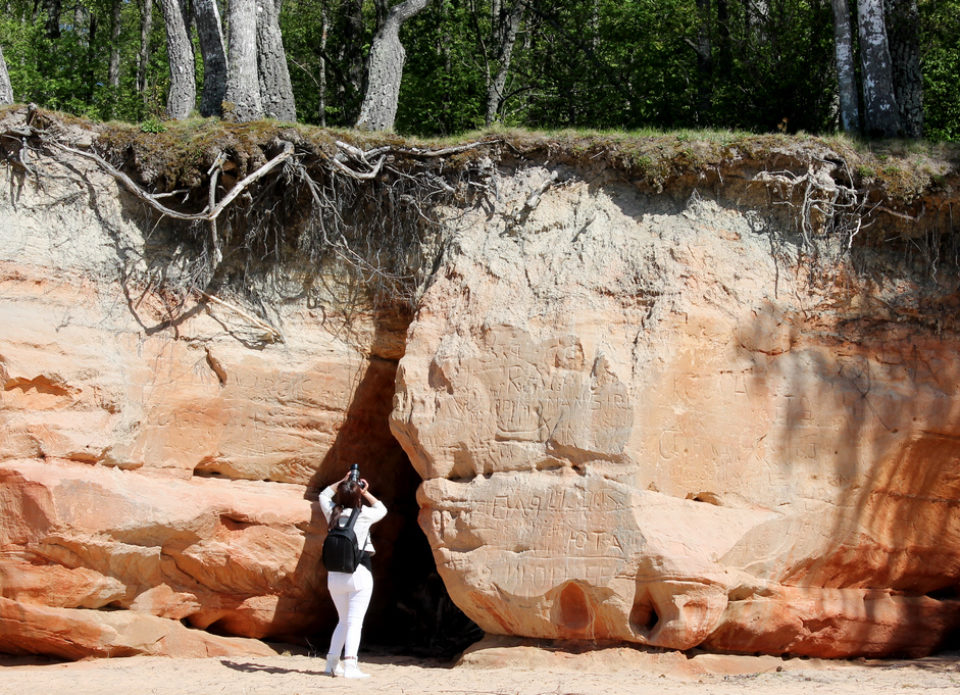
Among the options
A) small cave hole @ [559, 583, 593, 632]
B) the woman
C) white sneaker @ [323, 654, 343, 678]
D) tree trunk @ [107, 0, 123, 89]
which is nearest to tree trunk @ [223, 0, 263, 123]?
the woman

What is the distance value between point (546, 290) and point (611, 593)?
2.40 m

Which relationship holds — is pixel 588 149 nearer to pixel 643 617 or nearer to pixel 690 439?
pixel 690 439

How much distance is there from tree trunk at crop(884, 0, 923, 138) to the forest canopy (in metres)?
0.02

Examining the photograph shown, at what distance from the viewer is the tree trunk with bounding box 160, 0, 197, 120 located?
11125 mm

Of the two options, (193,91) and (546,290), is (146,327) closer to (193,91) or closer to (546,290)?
(546,290)

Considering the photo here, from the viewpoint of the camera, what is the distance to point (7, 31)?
15.1 m

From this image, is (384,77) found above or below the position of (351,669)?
above

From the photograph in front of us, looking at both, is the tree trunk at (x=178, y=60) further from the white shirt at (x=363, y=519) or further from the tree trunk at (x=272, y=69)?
the white shirt at (x=363, y=519)

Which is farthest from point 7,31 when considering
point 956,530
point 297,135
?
point 956,530

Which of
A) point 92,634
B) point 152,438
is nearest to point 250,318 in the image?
point 152,438

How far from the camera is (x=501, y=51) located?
13.6 m

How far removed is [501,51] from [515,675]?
355 inches

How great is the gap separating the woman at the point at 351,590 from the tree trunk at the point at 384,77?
432 centimetres

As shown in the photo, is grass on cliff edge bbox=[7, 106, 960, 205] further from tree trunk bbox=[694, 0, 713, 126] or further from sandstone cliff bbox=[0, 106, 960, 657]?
tree trunk bbox=[694, 0, 713, 126]
